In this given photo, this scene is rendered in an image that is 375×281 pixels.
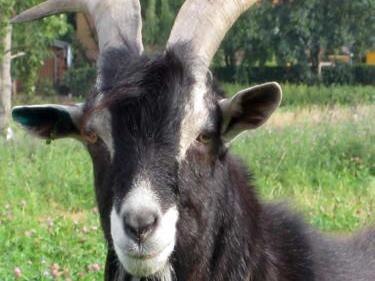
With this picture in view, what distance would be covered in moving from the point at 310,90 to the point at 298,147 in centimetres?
2683

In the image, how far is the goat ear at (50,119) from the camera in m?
4.64

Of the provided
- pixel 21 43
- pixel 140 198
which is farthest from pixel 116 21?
pixel 21 43

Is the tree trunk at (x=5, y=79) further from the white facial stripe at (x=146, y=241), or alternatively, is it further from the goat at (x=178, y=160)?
the white facial stripe at (x=146, y=241)

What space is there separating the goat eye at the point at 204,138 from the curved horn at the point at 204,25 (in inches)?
15.4

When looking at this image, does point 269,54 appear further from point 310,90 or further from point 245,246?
point 245,246

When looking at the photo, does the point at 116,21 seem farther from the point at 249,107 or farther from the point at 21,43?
the point at 21,43

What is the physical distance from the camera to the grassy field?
8.07 m

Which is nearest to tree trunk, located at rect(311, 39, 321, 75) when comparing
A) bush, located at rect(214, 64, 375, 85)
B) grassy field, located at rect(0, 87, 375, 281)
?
bush, located at rect(214, 64, 375, 85)

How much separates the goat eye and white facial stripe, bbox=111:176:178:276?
1.37 feet

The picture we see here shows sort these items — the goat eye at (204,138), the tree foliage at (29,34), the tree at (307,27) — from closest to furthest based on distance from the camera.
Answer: the goat eye at (204,138) < the tree foliage at (29,34) < the tree at (307,27)

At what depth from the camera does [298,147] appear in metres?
13.8

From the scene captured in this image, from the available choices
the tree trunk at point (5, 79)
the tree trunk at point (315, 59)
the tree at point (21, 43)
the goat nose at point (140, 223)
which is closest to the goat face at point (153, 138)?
the goat nose at point (140, 223)

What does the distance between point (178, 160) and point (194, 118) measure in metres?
0.23

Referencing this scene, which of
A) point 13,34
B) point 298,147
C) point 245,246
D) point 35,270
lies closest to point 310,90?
point 13,34
